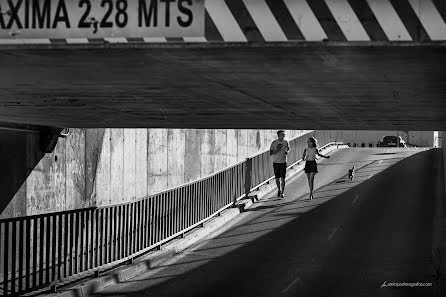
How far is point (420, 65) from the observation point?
298 inches

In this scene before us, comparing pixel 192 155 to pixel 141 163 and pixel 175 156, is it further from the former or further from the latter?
pixel 141 163

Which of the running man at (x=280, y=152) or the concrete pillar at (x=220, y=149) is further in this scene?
the concrete pillar at (x=220, y=149)

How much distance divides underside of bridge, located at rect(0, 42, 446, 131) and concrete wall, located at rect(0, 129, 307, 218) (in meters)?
0.86

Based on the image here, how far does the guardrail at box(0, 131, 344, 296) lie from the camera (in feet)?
38.0

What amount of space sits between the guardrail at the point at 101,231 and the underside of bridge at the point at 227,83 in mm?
1785

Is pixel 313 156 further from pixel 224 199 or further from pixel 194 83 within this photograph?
pixel 194 83

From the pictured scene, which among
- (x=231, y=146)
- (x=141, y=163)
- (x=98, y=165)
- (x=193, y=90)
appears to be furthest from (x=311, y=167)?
(x=193, y=90)

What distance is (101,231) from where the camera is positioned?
13.9m

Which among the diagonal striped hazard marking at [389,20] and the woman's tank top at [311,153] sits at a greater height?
the diagonal striped hazard marking at [389,20]

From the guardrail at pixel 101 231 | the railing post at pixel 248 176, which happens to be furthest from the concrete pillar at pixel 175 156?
the railing post at pixel 248 176

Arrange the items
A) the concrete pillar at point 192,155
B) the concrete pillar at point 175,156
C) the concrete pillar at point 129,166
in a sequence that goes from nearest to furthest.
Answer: the concrete pillar at point 129,166
the concrete pillar at point 175,156
the concrete pillar at point 192,155

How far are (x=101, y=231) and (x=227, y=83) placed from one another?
551 cm

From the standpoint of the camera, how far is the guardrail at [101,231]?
11578mm

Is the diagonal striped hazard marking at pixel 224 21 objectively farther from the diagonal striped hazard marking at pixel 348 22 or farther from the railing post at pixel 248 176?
the railing post at pixel 248 176
